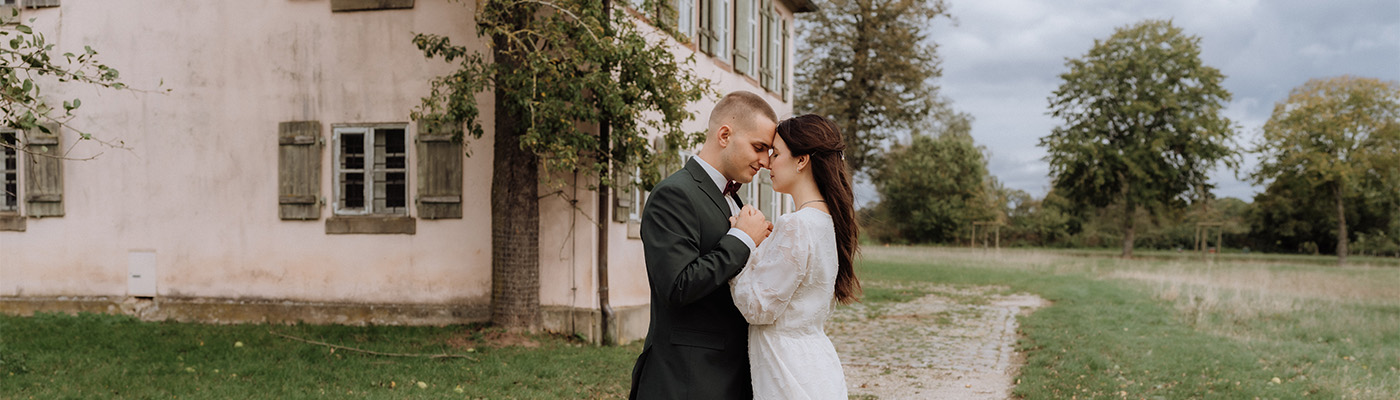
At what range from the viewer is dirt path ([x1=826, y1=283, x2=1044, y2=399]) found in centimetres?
844

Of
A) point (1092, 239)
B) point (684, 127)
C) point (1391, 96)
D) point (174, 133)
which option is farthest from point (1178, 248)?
point (174, 133)

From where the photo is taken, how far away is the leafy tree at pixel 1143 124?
137 ft

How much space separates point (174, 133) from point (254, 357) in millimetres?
4500

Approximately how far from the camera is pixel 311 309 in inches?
448

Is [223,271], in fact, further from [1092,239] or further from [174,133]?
[1092,239]

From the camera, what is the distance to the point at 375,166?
11445 mm

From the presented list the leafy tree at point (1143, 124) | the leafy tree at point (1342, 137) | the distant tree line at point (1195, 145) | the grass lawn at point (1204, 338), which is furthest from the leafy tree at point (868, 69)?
the leafy tree at point (1342, 137)

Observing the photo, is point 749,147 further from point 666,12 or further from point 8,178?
point 8,178

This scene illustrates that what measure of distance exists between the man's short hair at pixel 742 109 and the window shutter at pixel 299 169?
30.1 feet

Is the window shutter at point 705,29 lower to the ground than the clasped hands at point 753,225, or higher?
higher

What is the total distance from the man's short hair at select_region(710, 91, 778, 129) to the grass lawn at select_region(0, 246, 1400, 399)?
4525 mm

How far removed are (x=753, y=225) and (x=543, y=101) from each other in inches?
259

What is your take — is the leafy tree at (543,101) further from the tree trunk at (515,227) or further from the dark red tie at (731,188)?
the dark red tie at (731,188)

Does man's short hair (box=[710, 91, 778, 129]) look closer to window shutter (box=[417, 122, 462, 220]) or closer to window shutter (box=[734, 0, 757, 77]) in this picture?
window shutter (box=[417, 122, 462, 220])
